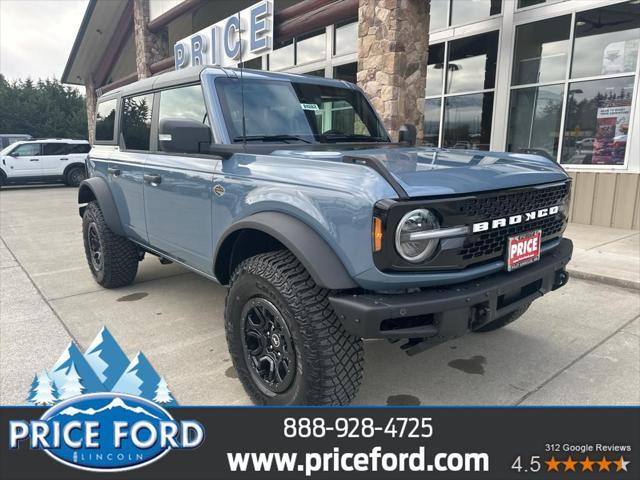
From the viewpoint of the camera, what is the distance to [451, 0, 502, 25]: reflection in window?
352 inches

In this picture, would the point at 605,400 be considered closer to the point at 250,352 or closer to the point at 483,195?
the point at 483,195

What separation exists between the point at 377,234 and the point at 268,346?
0.91 meters

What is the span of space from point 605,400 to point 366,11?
22.0ft

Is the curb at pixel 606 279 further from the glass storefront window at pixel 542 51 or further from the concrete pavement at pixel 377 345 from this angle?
the glass storefront window at pixel 542 51

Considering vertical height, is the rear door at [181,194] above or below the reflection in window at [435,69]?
below

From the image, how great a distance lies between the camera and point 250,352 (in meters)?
2.53

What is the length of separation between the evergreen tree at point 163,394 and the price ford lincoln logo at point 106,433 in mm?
453

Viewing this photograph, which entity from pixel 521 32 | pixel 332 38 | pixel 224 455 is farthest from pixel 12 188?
pixel 224 455

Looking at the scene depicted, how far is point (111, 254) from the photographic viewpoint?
4430 mm

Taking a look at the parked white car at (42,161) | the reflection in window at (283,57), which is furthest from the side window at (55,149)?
the reflection in window at (283,57)

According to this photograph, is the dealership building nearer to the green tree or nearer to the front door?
the front door

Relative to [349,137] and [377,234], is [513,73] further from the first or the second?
[377,234]

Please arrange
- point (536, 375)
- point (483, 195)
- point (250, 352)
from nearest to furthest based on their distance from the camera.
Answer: point (483, 195) < point (250, 352) < point (536, 375)

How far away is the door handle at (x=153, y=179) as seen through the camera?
3.44m
